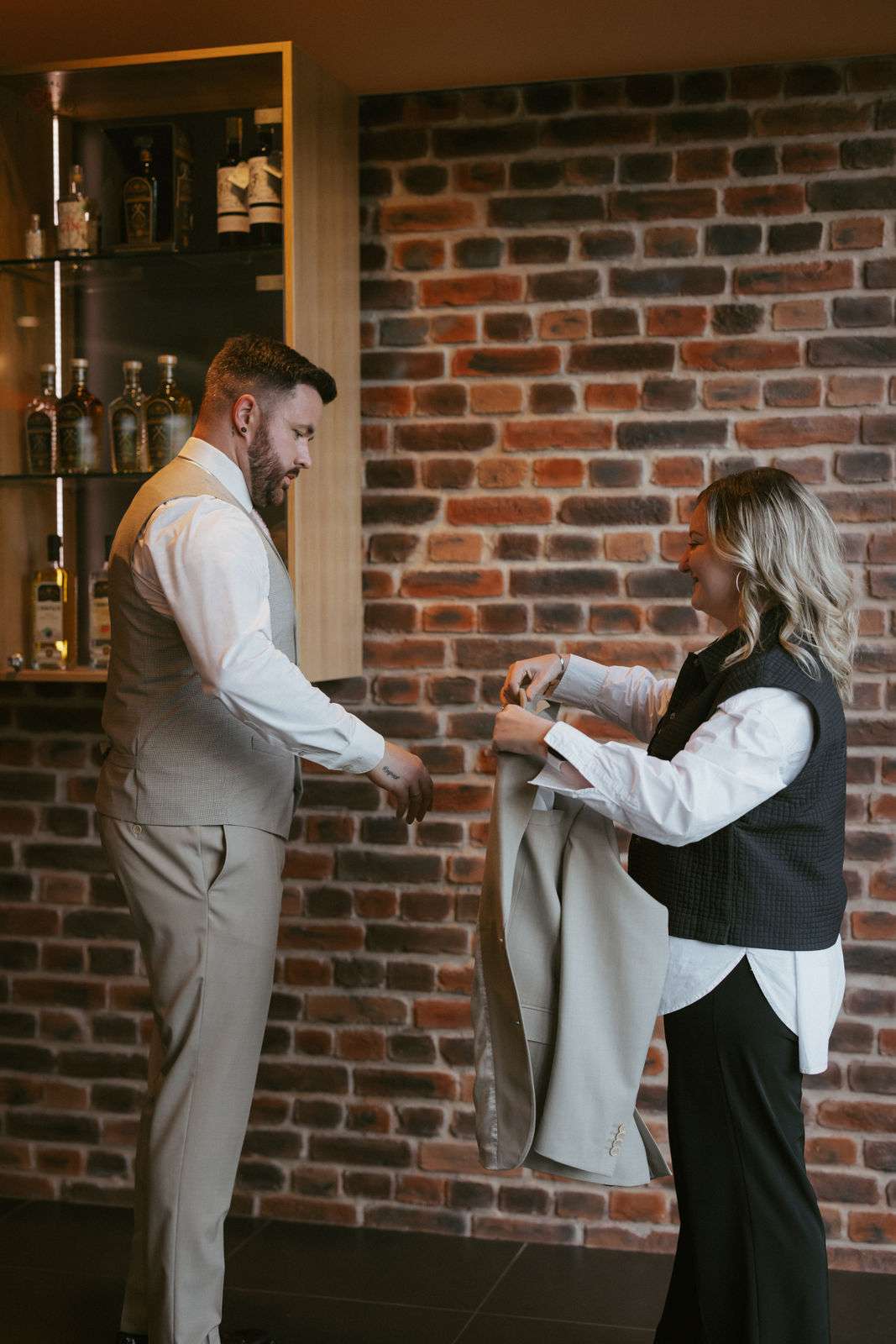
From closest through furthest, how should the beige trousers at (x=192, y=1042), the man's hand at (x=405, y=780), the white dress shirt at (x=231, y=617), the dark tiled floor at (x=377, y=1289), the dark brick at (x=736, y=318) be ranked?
1. the white dress shirt at (x=231, y=617)
2. the beige trousers at (x=192, y=1042)
3. the man's hand at (x=405, y=780)
4. the dark tiled floor at (x=377, y=1289)
5. the dark brick at (x=736, y=318)

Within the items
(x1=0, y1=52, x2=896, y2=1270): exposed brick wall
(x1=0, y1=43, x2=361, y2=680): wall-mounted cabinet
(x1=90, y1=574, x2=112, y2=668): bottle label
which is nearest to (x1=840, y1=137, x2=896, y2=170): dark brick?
(x1=0, y1=52, x2=896, y2=1270): exposed brick wall

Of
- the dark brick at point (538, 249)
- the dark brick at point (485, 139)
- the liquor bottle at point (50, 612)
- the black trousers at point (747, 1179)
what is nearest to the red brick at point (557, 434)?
the dark brick at point (538, 249)

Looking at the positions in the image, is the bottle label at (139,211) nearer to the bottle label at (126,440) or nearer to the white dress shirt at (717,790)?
the bottle label at (126,440)

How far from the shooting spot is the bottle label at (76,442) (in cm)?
305

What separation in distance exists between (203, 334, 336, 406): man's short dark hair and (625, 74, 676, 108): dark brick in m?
1.03

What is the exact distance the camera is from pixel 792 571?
2.05m

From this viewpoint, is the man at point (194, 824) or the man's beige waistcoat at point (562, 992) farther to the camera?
the man at point (194, 824)

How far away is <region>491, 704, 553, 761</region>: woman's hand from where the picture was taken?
2078 millimetres

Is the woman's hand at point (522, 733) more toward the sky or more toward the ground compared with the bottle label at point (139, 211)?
more toward the ground

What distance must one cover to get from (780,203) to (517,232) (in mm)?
558

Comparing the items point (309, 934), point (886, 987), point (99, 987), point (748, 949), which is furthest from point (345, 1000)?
point (748, 949)

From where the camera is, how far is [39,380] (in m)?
3.13

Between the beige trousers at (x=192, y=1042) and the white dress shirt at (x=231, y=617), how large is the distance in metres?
0.23

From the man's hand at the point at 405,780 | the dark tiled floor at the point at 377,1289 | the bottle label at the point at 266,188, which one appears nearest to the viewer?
the man's hand at the point at 405,780
